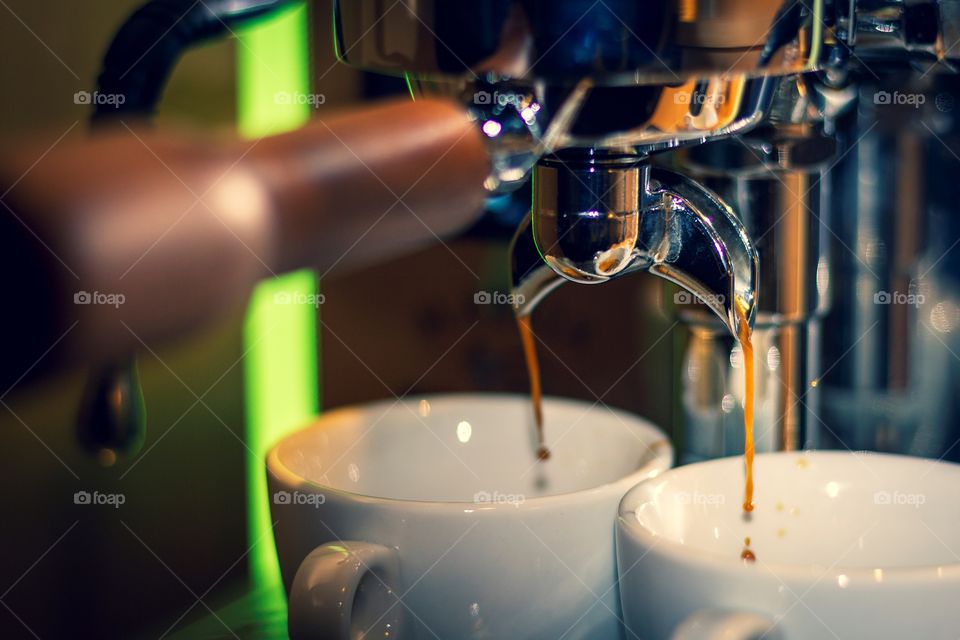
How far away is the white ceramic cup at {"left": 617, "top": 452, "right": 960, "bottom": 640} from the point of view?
1.02 feet

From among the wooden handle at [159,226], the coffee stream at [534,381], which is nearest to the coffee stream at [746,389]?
the coffee stream at [534,381]

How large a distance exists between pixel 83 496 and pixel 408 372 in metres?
0.28

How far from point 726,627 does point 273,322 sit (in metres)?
0.40

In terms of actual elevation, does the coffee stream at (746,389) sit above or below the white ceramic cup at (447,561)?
above

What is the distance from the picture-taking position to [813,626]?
31cm

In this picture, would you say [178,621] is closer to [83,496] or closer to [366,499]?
[83,496]

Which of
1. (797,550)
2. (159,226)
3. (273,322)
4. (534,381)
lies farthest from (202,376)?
(159,226)

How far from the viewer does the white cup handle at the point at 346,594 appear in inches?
14.1

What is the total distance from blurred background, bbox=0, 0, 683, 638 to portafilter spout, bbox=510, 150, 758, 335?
10cm

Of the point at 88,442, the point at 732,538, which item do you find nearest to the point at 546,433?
the point at 732,538

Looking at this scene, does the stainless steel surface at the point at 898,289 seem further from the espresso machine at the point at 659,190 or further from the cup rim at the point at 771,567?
the cup rim at the point at 771,567

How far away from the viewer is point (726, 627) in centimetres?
31

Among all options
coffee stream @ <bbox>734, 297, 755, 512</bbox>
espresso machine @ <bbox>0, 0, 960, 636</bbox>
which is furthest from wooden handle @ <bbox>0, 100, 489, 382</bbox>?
coffee stream @ <bbox>734, 297, 755, 512</bbox>

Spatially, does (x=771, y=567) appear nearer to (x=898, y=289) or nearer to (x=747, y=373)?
(x=747, y=373)
